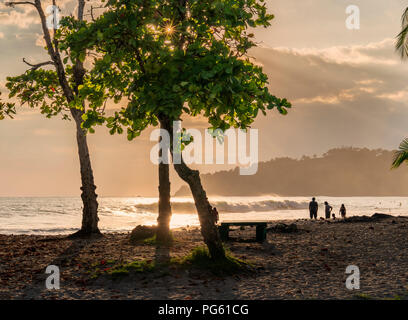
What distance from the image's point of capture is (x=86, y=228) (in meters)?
20.9

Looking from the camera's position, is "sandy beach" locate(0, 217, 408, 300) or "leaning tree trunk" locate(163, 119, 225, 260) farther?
"leaning tree trunk" locate(163, 119, 225, 260)

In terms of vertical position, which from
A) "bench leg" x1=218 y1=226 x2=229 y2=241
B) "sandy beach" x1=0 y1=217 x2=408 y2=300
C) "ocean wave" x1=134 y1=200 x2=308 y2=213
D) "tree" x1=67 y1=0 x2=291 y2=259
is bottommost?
"ocean wave" x1=134 y1=200 x2=308 y2=213

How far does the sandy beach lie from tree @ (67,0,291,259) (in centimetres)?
194

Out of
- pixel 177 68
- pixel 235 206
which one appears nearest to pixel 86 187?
pixel 177 68

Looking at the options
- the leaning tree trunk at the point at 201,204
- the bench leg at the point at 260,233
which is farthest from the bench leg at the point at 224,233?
the leaning tree trunk at the point at 201,204

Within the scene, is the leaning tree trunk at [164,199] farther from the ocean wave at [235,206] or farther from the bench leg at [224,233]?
the ocean wave at [235,206]

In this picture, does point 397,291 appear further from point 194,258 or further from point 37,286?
point 37,286

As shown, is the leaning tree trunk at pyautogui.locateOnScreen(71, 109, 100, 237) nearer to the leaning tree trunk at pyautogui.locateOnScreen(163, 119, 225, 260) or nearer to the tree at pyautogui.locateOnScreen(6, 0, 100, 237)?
the tree at pyautogui.locateOnScreen(6, 0, 100, 237)

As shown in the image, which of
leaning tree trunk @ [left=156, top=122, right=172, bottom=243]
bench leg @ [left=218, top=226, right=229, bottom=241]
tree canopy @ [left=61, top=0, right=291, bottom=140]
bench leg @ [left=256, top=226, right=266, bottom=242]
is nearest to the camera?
tree canopy @ [left=61, top=0, right=291, bottom=140]

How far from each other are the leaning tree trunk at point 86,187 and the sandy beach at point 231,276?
180 centimetres

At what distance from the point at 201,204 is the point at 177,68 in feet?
14.6

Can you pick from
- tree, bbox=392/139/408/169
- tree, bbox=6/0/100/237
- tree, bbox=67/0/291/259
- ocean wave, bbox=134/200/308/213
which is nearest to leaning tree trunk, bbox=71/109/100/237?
tree, bbox=6/0/100/237

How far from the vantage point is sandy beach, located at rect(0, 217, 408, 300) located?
1009 centimetres
